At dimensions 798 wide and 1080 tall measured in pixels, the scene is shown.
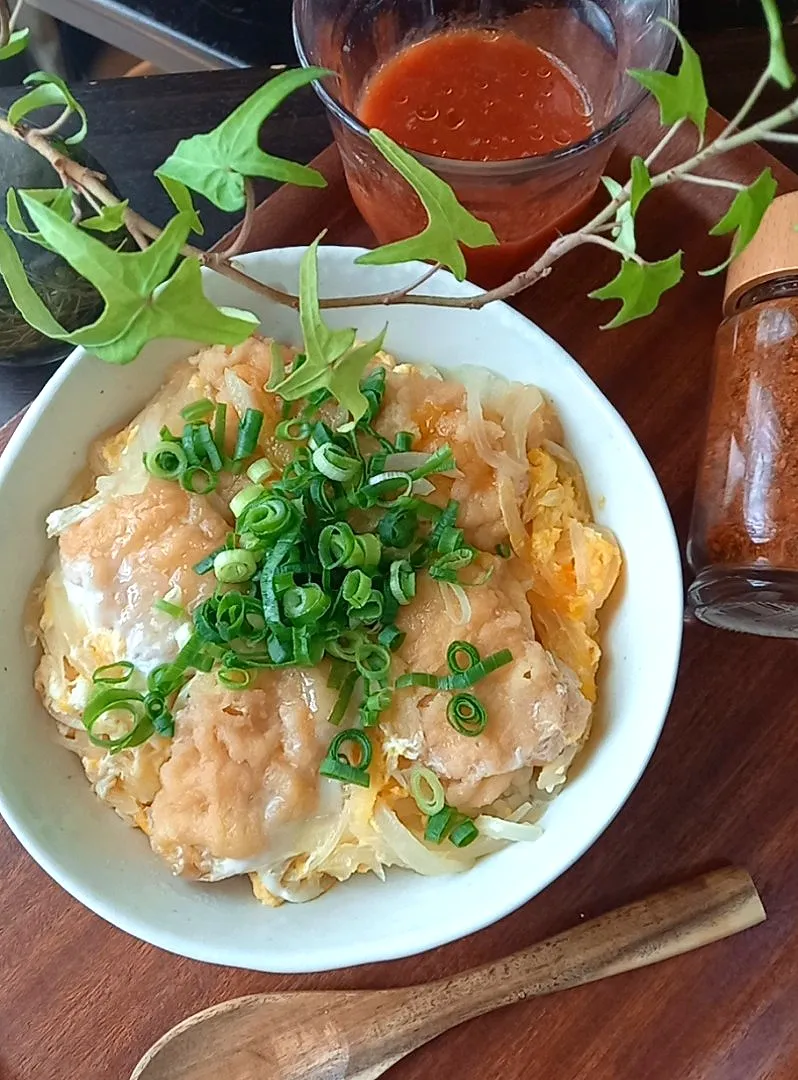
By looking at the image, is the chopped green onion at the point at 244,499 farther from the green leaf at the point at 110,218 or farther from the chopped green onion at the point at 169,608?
the green leaf at the point at 110,218

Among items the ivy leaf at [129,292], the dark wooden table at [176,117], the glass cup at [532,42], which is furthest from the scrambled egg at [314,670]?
the dark wooden table at [176,117]

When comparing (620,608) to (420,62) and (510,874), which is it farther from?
(420,62)

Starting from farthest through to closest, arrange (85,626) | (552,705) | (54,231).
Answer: (85,626) < (552,705) < (54,231)

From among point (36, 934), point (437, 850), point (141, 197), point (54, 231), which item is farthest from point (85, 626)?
point (141, 197)

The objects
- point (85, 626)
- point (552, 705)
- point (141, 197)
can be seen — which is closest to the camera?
point (552, 705)

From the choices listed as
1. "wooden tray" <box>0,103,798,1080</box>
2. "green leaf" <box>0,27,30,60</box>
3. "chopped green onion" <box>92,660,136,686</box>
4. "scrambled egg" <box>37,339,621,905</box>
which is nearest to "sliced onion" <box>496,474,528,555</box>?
"scrambled egg" <box>37,339,621,905</box>

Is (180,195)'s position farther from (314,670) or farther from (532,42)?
(532,42)

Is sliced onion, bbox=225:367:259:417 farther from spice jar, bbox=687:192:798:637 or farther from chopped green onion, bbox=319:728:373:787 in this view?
spice jar, bbox=687:192:798:637
